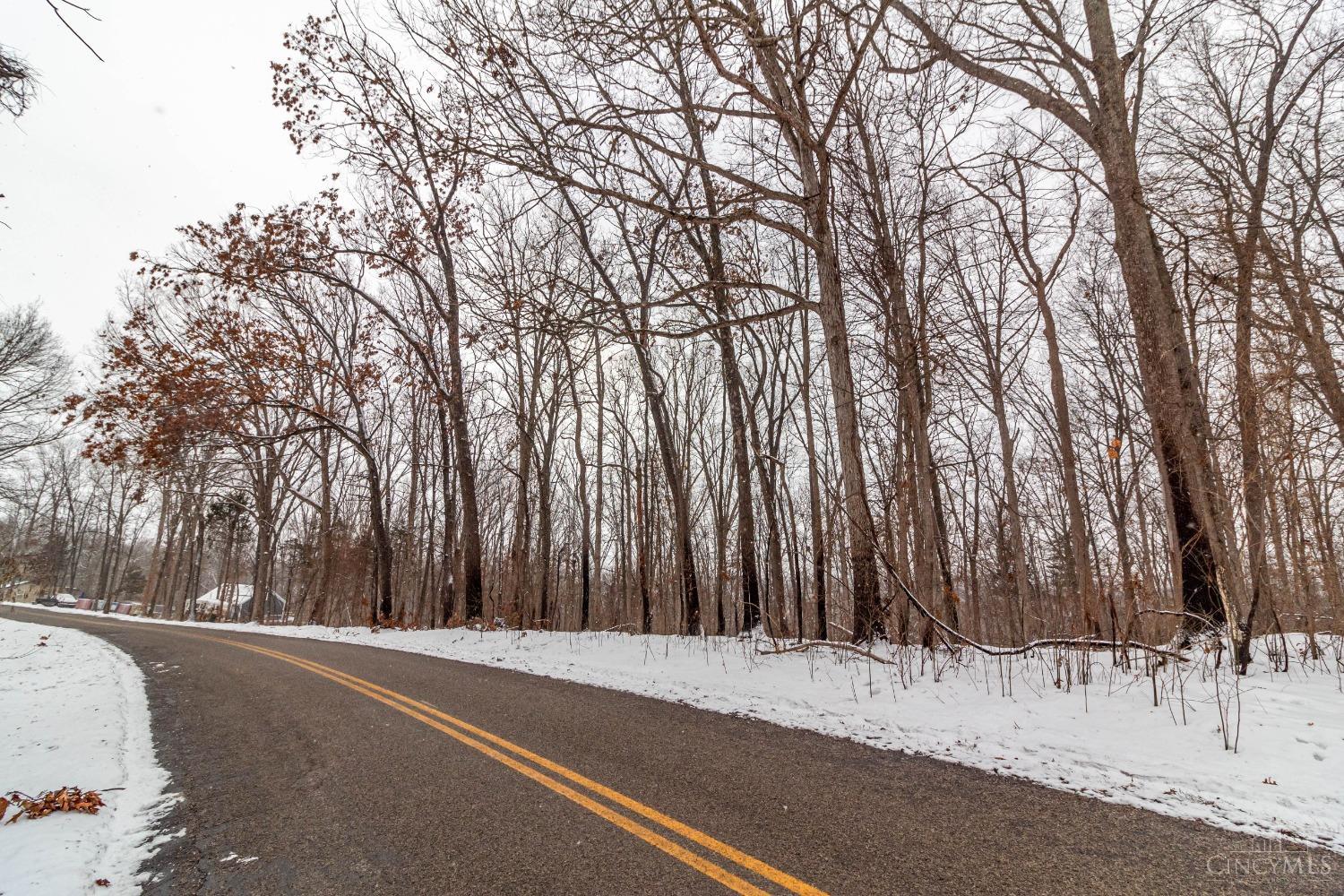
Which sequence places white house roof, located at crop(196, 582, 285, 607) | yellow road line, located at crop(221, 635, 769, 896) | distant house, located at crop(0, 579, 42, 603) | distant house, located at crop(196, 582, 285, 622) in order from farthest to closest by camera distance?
distant house, located at crop(0, 579, 42, 603), white house roof, located at crop(196, 582, 285, 607), distant house, located at crop(196, 582, 285, 622), yellow road line, located at crop(221, 635, 769, 896)

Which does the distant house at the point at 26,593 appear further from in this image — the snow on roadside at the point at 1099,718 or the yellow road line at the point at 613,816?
the yellow road line at the point at 613,816

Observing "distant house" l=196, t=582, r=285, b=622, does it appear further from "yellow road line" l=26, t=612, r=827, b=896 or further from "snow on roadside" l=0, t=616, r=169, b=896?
"yellow road line" l=26, t=612, r=827, b=896

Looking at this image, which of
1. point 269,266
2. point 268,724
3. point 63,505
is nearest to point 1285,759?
point 268,724

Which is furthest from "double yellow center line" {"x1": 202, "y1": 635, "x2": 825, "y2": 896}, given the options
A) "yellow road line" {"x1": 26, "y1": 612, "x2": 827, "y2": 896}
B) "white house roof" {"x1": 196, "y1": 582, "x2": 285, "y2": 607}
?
"white house roof" {"x1": 196, "y1": 582, "x2": 285, "y2": 607}

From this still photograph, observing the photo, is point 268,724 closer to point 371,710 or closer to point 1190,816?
point 371,710

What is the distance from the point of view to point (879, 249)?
8969mm

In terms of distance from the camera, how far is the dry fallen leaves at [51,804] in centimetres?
341

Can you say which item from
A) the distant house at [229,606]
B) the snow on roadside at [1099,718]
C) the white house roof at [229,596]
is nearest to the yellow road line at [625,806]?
the snow on roadside at [1099,718]

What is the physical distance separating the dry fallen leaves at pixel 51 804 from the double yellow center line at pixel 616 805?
2210mm

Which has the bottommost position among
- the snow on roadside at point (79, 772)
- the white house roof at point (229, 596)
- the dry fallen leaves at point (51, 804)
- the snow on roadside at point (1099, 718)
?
the white house roof at point (229, 596)

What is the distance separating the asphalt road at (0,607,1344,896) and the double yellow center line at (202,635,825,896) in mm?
14

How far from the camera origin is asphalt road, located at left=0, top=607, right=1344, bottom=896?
8.45ft

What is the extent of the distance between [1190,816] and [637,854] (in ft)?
9.86

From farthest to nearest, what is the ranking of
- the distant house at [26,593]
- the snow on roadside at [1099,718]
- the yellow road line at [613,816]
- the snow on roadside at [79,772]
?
the distant house at [26,593], the snow on roadside at [1099,718], the snow on roadside at [79,772], the yellow road line at [613,816]
